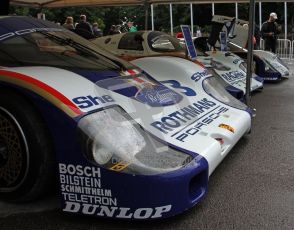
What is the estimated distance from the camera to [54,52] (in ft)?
12.6

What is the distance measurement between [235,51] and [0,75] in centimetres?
762

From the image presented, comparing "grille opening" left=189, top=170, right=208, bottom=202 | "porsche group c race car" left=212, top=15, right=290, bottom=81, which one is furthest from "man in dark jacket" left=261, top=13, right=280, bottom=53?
"grille opening" left=189, top=170, right=208, bottom=202

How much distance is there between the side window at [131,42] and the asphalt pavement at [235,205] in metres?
4.14

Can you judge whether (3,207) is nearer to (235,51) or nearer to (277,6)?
(235,51)

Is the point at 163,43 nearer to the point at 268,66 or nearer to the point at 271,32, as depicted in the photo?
the point at 268,66

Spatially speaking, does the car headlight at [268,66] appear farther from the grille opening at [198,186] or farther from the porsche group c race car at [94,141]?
the grille opening at [198,186]

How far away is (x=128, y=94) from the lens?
3502mm

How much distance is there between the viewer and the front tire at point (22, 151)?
9.46 ft

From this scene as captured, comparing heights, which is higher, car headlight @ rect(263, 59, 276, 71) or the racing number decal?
the racing number decal

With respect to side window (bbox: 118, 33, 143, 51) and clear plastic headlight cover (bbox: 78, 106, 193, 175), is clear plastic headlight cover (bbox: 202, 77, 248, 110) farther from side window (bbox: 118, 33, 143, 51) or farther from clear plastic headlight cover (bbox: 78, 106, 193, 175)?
side window (bbox: 118, 33, 143, 51)

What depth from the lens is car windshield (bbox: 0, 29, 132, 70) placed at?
352cm

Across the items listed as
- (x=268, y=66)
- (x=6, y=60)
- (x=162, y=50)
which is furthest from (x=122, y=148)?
(x=268, y=66)

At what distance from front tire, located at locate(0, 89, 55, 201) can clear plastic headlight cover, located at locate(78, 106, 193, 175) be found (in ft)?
0.96

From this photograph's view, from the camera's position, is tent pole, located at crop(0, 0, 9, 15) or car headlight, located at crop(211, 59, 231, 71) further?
car headlight, located at crop(211, 59, 231, 71)
